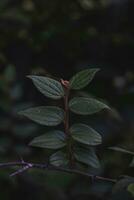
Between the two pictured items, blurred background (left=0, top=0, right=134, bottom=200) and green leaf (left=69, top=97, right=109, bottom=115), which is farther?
blurred background (left=0, top=0, right=134, bottom=200)

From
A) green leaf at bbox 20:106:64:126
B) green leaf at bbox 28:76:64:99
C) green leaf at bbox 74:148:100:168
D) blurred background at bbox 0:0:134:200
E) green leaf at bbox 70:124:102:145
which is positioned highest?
green leaf at bbox 28:76:64:99

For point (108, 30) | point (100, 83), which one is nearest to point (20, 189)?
point (100, 83)

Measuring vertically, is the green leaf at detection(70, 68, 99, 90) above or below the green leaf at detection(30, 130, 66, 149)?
above

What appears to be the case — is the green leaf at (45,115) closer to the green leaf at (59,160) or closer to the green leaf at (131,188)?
the green leaf at (59,160)

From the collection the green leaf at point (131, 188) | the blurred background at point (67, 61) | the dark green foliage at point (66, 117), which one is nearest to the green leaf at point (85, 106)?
the dark green foliage at point (66, 117)

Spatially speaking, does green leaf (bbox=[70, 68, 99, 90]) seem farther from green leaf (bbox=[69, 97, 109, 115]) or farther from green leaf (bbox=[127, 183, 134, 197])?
green leaf (bbox=[127, 183, 134, 197])

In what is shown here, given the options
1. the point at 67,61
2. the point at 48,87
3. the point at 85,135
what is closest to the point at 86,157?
the point at 85,135

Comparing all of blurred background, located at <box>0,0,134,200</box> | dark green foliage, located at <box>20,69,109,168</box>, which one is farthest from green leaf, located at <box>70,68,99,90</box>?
blurred background, located at <box>0,0,134,200</box>
